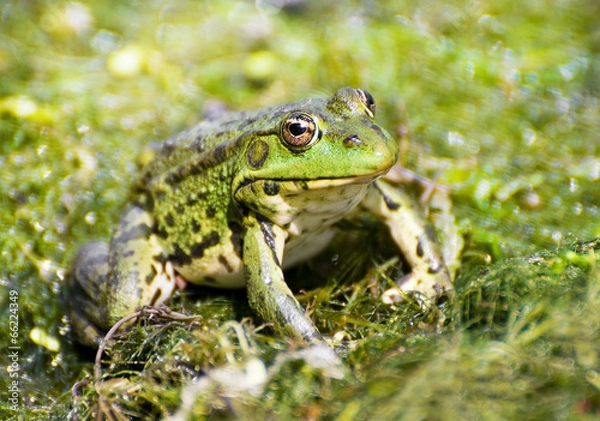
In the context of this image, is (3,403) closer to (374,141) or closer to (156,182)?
(156,182)

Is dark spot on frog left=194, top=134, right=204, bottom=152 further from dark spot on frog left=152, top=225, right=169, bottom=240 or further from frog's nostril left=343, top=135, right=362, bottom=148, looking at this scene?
frog's nostril left=343, top=135, right=362, bottom=148

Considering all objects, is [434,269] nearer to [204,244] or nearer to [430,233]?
[430,233]

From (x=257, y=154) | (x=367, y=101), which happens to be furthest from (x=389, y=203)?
(x=257, y=154)

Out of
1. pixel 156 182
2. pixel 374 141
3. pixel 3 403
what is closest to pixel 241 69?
pixel 156 182

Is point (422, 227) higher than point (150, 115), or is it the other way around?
point (150, 115)

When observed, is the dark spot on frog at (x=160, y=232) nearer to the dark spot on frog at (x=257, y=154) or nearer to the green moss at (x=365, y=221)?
the green moss at (x=365, y=221)

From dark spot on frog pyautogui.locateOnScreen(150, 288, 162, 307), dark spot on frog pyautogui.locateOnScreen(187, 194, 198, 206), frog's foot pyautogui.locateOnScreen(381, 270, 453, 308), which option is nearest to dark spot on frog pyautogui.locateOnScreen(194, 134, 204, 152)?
dark spot on frog pyautogui.locateOnScreen(187, 194, 198, 206)

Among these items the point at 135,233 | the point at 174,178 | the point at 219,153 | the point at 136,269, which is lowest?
the point at 136,269
